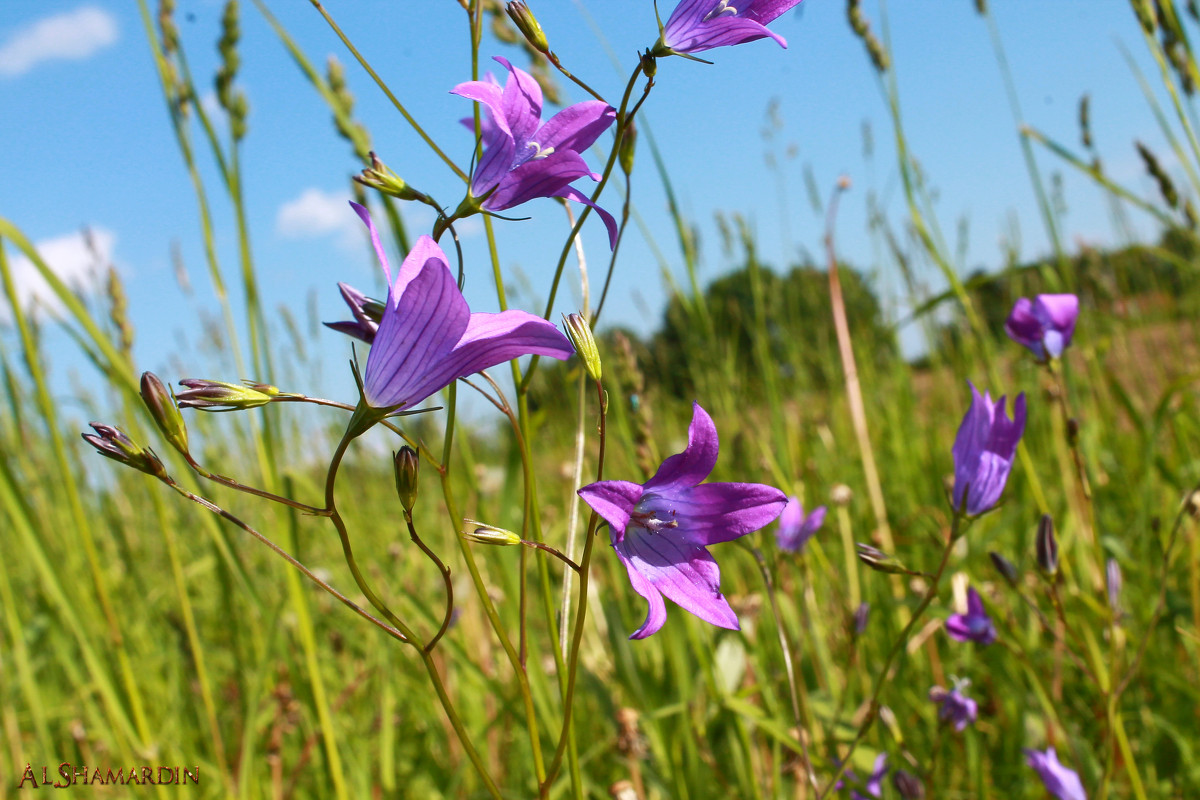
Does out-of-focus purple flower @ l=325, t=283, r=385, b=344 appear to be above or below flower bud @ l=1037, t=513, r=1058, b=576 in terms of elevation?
above

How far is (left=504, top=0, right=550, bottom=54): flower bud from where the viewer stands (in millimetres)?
702

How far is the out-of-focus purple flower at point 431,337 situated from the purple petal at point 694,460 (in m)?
0.13

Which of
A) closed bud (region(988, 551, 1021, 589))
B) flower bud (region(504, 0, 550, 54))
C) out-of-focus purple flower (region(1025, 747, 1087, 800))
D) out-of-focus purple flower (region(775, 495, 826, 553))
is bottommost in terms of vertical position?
out-of-focus purple flower (region(1025, 747, 1087, 800))

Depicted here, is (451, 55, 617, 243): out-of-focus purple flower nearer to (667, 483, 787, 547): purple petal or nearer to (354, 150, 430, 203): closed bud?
(354, 150, 430, 203): closed bud

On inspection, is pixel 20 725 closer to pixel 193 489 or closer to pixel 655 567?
pixel 193 489

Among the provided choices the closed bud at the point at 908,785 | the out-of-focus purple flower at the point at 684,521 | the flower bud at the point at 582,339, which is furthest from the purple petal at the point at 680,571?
the closed bud at the point at 908,785

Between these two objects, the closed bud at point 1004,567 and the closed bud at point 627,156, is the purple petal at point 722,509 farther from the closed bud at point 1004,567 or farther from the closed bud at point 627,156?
the closed bud at point 1004,567

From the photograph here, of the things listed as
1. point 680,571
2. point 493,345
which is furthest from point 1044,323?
point 493,345

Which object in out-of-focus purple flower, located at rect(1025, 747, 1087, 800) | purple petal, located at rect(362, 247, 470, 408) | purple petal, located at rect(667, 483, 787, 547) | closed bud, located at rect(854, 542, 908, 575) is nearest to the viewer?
purple petal, located at rect(362, 247, 470, 408)

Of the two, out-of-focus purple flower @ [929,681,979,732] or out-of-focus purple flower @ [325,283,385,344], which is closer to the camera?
out-of-focus purple flower @ [325,283,385,344]

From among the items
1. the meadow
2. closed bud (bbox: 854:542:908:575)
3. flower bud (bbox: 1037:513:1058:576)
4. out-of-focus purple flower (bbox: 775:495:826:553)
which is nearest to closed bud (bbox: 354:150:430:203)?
the meadow

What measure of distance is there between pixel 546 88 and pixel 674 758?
126 centimetres

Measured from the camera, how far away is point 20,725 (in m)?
2.30

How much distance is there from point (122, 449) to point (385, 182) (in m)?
0.32
